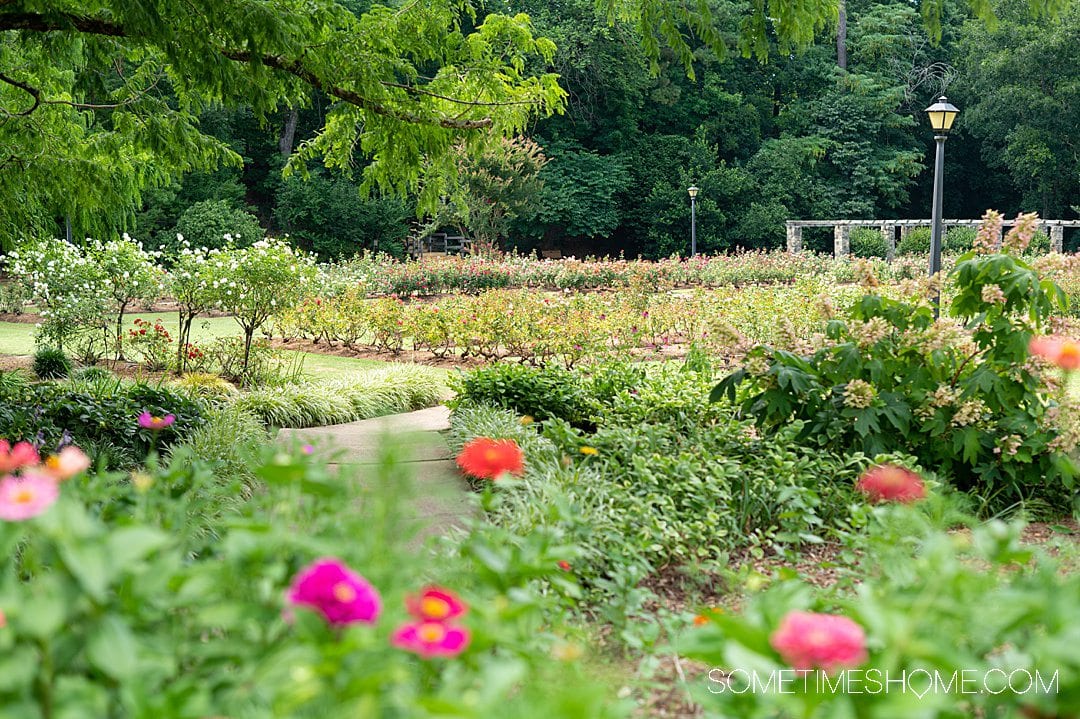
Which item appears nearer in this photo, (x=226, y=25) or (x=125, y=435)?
(x=226, y=25)

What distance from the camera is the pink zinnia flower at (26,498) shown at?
3.79ft

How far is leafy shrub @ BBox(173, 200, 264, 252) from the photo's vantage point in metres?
21.5

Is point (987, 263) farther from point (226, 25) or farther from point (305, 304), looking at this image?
point (305, 304)

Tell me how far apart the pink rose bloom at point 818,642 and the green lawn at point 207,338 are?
780 cm

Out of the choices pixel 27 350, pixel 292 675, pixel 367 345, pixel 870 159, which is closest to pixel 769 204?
pixel 870 159

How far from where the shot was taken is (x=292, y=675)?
3.75ft

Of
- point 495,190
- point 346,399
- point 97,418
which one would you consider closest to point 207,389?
point 346,399

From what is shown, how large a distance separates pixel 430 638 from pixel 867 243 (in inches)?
1098

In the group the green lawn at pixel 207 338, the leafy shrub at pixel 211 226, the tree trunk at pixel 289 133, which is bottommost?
the green lawn at pixel 207 338

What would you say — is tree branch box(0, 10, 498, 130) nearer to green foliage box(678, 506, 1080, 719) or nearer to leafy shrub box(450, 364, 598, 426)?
leafy shrub box(450, 364, 598, 426)

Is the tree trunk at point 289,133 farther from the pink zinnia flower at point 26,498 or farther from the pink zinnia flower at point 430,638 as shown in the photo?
the pink zinnia flower at point 430,638

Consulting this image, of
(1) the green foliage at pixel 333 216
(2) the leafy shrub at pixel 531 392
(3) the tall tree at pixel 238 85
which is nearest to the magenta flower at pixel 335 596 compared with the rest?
(3) the tall tree at pixel 238 85

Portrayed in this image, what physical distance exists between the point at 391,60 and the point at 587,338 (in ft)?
15.6

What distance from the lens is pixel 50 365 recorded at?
8.49 m
